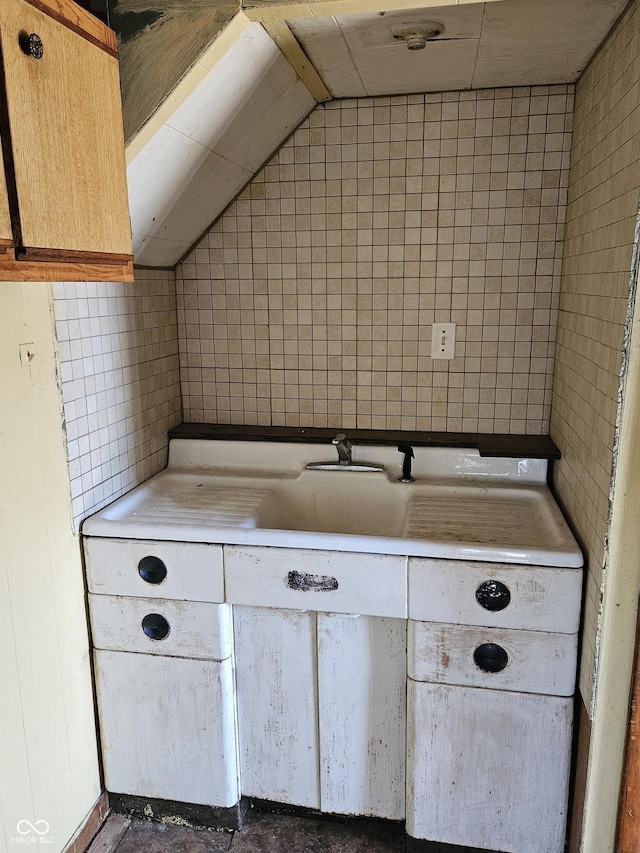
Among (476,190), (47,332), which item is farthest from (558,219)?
A: (47,332)

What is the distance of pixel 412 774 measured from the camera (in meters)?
1.58

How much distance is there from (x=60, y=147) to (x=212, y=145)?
2.12 feet

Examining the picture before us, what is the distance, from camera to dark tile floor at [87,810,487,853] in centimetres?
169

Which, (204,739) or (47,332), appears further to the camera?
(204,739)

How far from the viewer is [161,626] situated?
5.41ft

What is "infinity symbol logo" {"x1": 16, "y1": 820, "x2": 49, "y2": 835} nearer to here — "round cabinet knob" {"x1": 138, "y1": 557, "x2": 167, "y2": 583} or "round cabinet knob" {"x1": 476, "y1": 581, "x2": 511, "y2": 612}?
"round cabinet knob" {"x1": 138, "y1": 557, "x2": 167, "y2": 583}

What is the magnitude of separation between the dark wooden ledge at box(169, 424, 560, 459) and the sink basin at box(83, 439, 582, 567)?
0.03 m

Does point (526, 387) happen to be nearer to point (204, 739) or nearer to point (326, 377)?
point (326, 377)

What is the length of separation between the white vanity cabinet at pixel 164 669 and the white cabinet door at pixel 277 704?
4 cm

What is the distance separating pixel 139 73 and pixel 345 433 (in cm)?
117

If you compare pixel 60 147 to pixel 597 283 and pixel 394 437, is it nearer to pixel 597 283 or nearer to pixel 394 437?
pixel 597 283

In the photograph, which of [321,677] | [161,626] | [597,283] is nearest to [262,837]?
[321,677]

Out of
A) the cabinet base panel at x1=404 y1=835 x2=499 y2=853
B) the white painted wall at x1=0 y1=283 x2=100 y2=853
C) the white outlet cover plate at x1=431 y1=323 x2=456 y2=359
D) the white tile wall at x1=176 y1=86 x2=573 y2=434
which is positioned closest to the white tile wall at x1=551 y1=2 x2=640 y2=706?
the white tile wall at x1=176 y1=86 x2=573 y2=434

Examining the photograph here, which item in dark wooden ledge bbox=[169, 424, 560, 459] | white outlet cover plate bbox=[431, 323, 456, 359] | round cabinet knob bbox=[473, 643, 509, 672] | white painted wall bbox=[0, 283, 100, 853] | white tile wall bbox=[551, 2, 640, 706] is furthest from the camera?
white outlet cover plate bbox=[431, 323, 456, 359]
